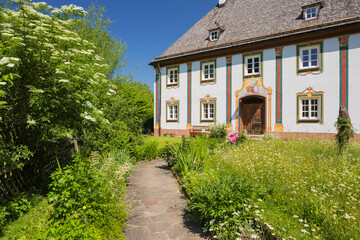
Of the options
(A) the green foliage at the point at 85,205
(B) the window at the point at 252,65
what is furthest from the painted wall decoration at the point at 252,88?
(A) the green foliage at the point at 85,205

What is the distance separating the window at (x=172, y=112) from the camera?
19297 millimetres

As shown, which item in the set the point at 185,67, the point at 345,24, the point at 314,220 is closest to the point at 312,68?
the point at 345,24

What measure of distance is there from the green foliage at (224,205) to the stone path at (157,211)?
35 cm

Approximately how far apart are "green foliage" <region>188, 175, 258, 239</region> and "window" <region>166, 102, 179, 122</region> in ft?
50.8

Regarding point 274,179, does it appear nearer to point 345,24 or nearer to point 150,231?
point 150,231

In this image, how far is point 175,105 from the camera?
19391 millimetres

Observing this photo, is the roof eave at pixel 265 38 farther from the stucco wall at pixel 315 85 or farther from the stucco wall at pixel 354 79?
the stucco wall at pixel 354 79

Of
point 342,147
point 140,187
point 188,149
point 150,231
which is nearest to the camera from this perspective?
point 150,231

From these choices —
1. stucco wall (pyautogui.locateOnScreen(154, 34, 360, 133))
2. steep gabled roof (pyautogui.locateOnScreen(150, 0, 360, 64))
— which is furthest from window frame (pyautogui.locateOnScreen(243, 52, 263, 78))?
steep gabled roof (pyautogui.locateOnScreen(150, 0, 360, 64))

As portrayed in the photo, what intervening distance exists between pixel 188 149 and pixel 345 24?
1216 cm

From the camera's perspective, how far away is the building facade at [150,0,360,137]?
13070mm

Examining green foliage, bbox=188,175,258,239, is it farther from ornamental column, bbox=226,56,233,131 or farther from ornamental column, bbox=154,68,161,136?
ornamental column, bbox=154,68,161,136

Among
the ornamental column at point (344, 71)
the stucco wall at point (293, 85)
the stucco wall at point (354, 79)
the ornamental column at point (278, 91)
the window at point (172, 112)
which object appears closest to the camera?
the stucco wall at point (354, 79)

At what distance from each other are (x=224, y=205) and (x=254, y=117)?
13.8 metres
